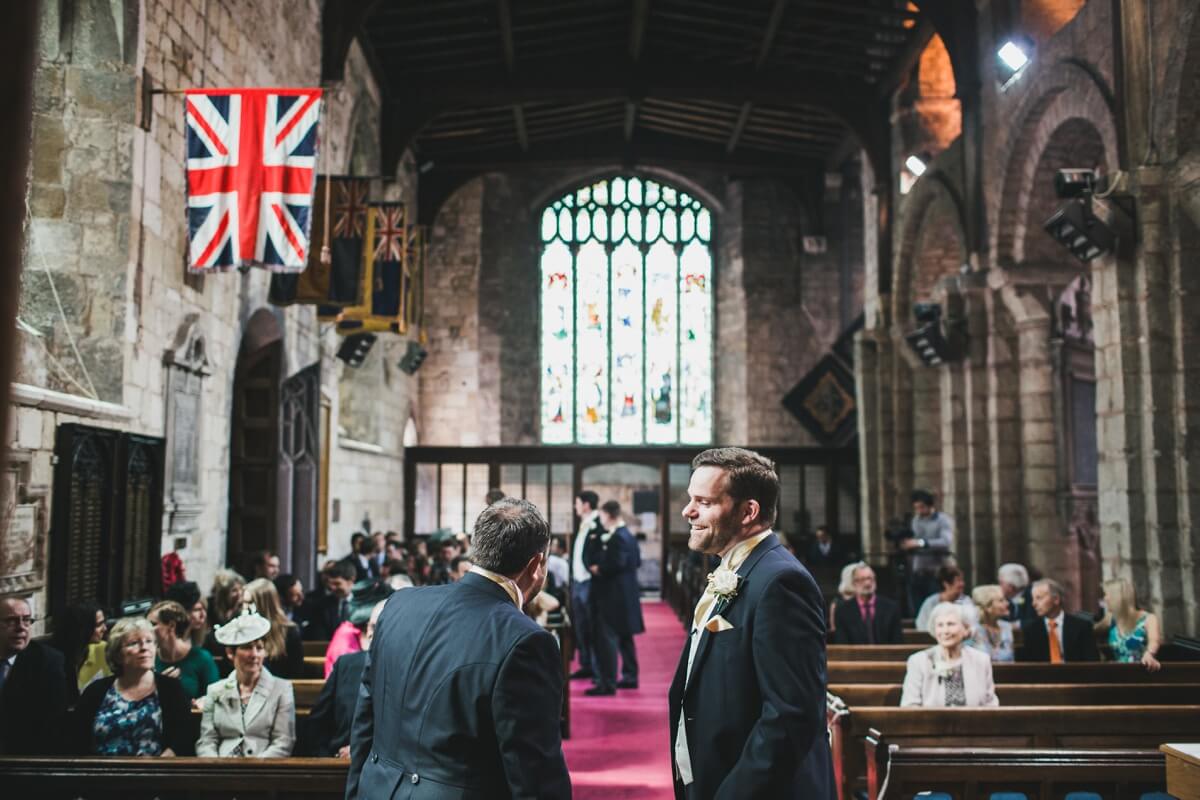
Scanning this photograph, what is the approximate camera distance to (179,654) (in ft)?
14.7

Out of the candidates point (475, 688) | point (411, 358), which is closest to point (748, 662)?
point (475, 688)

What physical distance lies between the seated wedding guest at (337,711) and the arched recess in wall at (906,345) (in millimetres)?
10357

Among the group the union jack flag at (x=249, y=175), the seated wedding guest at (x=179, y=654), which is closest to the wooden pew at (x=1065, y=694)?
the seated wedding guest at (x=179, y=654)

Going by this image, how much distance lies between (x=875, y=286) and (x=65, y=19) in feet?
34.2

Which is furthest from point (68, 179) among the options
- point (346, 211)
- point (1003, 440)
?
point (1003, 440)

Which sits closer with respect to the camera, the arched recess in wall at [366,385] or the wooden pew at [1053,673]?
the wooden pew at [1053,673]

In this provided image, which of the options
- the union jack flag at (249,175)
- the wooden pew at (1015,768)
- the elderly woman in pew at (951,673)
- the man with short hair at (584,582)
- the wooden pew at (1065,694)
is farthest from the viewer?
the man with short hair at (584,582)

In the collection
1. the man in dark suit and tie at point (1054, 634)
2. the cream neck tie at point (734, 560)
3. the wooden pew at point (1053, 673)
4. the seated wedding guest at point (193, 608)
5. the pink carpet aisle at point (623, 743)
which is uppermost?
the cream neck tie at point (734, 560)

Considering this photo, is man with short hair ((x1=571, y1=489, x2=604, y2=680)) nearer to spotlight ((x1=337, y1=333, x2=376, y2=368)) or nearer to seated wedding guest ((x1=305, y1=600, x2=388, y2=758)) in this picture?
seated wedding guest ((x1=305, y1=600, x2=388, y2=758))

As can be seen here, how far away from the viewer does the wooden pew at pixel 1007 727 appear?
4.23m

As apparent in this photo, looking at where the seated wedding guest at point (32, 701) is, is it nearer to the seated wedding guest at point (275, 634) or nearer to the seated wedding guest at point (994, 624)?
the seated wedding guest at point (275, 634)

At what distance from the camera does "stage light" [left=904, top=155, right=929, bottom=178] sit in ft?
44.4

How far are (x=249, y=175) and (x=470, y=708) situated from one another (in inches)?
202

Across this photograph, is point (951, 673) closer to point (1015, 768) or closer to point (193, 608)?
point (1015, 768)
